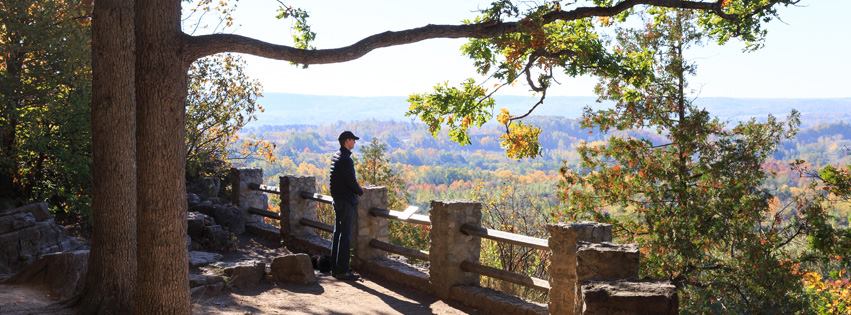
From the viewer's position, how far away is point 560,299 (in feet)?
21.7

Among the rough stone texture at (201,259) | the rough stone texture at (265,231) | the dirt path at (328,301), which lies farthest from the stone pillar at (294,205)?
the dirt path at (328,301)

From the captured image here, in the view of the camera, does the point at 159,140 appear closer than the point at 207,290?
Yes

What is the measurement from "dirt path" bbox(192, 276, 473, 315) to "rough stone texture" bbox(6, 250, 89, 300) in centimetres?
120

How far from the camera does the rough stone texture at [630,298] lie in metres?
3.29

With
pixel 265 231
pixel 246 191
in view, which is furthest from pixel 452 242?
pixel 246 191

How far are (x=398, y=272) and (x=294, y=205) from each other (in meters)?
3.22

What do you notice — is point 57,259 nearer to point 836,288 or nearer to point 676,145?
point 676,145

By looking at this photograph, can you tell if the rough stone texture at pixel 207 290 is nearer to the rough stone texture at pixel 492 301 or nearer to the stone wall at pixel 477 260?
the stone wall at pixel 477 260

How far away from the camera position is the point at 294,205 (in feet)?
38.8

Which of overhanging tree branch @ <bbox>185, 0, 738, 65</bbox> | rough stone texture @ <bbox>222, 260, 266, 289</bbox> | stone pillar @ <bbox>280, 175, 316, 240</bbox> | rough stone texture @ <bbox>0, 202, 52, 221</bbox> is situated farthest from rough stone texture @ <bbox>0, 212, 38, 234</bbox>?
overhanging tree branch @ <bbox>185, 0, 738, 65</bbox>

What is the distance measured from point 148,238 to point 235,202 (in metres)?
8.28

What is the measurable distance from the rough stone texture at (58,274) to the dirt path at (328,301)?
1.20 metres

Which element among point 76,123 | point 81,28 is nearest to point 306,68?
point 76,123

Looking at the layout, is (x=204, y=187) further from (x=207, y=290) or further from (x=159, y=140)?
(x=159, y=140)
